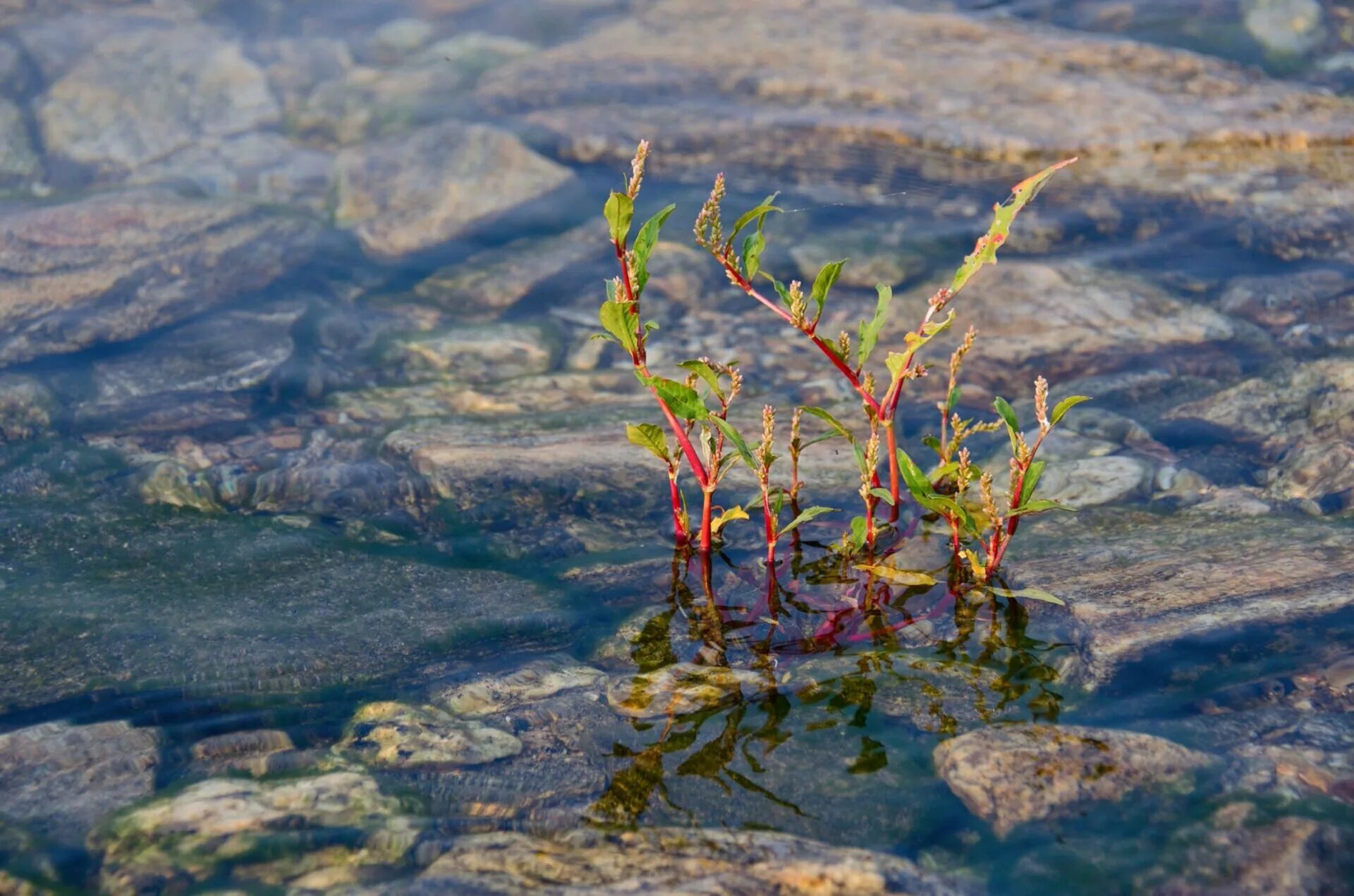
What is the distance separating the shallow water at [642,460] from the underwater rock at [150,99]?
5 centimetres

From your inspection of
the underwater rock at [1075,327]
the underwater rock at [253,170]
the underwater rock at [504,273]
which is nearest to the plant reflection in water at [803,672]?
the underwater rock at [1075,327]

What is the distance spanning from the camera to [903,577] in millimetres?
3145

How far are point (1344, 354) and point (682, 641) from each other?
→ 334 centimetres

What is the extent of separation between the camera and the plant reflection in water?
8.38 ft

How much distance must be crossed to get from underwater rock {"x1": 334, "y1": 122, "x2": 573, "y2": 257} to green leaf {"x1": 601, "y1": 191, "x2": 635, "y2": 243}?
11.1ft

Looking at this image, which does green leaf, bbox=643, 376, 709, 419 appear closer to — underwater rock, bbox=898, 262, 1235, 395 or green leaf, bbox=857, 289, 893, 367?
green leaf, bbox=857, 289, 893, 367

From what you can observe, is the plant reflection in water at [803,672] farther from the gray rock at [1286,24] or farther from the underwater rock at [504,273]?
the gray rock at [1286,24]

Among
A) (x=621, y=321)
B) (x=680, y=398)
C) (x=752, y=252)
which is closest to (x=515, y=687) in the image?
(x=680, y=398)

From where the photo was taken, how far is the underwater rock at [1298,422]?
374cm

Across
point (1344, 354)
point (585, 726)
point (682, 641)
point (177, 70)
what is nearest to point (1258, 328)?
point (1344, 354)

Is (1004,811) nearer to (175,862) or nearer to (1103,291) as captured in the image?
(175,862)

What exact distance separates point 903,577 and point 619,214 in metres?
1.36

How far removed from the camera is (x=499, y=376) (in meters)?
4.95

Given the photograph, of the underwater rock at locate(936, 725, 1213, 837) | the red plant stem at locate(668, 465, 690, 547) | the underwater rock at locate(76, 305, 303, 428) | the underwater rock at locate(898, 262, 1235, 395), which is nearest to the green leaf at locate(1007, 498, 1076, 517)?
the underwater rock at locate(936, 725, 1213, 837)
